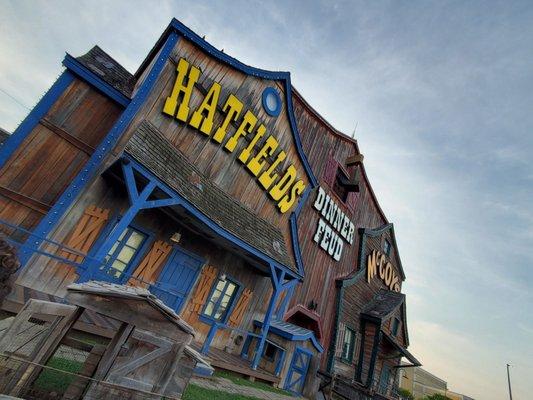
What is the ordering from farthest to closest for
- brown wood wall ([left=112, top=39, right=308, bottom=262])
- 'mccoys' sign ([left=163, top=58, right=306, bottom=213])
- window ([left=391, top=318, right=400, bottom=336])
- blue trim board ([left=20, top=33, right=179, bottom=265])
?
window ([left=391, top=318, right=400, bottom=336])
'mccoys' sign ([left=163, top=58, right=306, bottom=213])
brown wood wall ([left=112, top=39, right=308, bottom=262])
blue trim board ([left=20, top=33, right=179, bottom=265])

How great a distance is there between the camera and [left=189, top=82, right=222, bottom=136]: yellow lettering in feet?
29.2

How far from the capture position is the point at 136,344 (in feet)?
12.3

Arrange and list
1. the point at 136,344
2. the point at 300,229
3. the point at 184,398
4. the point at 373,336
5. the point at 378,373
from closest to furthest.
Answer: the point at 136,344 < the point at 184,398 < the point at 300,229 < the point at 373,336 < the point at 378,373

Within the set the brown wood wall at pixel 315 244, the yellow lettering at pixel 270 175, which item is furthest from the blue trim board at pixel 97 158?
the brown wood wall at pixel 315 244

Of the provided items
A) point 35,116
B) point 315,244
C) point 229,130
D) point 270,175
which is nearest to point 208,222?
point 229,130

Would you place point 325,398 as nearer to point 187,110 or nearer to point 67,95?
point 187,110

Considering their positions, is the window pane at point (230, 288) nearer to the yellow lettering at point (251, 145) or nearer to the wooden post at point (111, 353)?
the yellow lettering at point (251, 145)

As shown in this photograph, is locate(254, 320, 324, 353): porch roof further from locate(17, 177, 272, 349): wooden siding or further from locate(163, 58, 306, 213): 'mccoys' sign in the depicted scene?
locate(163, 58, 306, 213): 'mccoys' sign

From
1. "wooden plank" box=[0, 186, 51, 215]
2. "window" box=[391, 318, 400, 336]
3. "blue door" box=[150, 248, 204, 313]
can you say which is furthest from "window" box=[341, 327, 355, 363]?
"wooden plank" box=[0, 186, 51, 215]

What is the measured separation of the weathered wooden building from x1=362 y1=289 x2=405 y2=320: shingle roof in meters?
3.70

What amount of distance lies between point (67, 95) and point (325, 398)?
1389 centimetres

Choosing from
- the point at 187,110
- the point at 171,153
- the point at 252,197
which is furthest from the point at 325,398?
the point at 187,110

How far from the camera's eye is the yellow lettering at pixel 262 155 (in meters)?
10.4

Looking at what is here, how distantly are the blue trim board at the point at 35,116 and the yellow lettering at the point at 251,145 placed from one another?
17.8 ft
